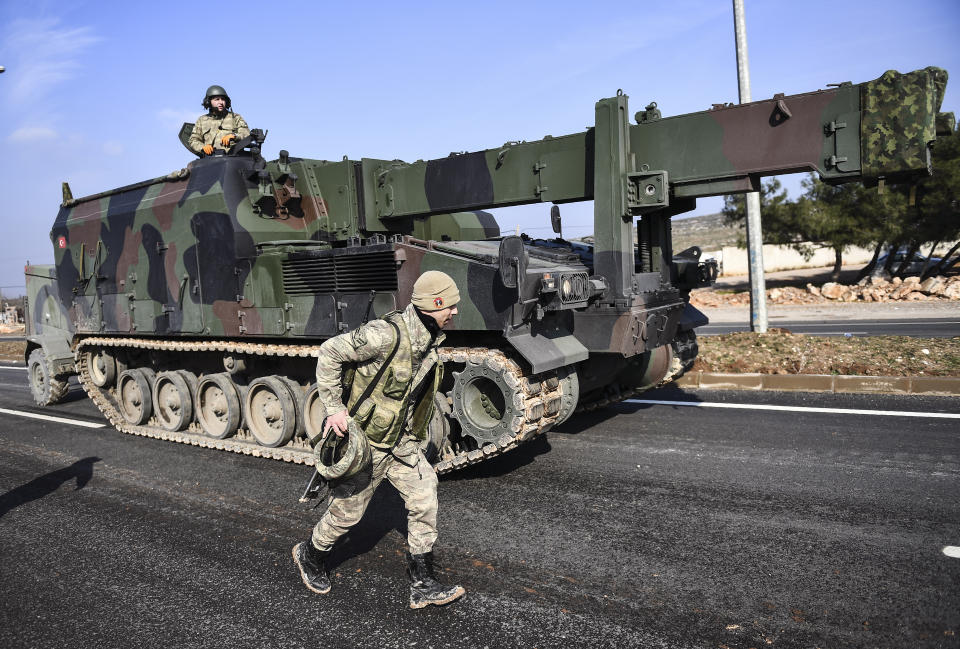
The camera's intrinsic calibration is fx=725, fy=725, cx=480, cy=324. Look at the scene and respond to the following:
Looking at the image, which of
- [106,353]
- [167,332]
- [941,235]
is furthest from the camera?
[941,235]

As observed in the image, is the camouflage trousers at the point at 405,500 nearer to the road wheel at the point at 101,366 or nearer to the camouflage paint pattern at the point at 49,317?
the road wheel at the point at 101,366

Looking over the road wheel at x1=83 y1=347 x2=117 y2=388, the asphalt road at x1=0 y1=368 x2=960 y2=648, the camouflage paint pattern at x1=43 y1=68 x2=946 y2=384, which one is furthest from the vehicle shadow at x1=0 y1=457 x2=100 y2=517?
the road wheel at x1=83 y1=347 x2=117 y2=388

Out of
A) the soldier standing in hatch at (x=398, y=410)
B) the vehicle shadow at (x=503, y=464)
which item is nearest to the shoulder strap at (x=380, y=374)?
the soldier standing in hatch at (x=398, y=410)

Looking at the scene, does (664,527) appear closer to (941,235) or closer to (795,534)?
(795,534)

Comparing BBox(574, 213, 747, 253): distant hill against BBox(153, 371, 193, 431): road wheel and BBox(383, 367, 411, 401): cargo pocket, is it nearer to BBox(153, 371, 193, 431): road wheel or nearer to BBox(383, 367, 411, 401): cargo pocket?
BBox(153, 371, 193, 431): road wheel

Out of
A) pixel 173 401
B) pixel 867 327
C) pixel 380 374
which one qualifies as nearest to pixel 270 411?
pixel 173 401

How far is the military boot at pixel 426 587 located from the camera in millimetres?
3910

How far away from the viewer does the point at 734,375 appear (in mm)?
9750

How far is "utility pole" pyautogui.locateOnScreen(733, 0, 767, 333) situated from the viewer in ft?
37.5

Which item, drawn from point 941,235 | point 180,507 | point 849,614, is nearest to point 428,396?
point 849,614

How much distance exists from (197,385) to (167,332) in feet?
2.30

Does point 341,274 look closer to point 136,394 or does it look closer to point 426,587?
point 426,587

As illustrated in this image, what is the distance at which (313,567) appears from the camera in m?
4.17

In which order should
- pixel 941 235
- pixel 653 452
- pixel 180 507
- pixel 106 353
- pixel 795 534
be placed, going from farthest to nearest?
pixel 941 235 → pixel 106 353 → pixel 653 452 → pixel 180 507 → pixel 795 534
